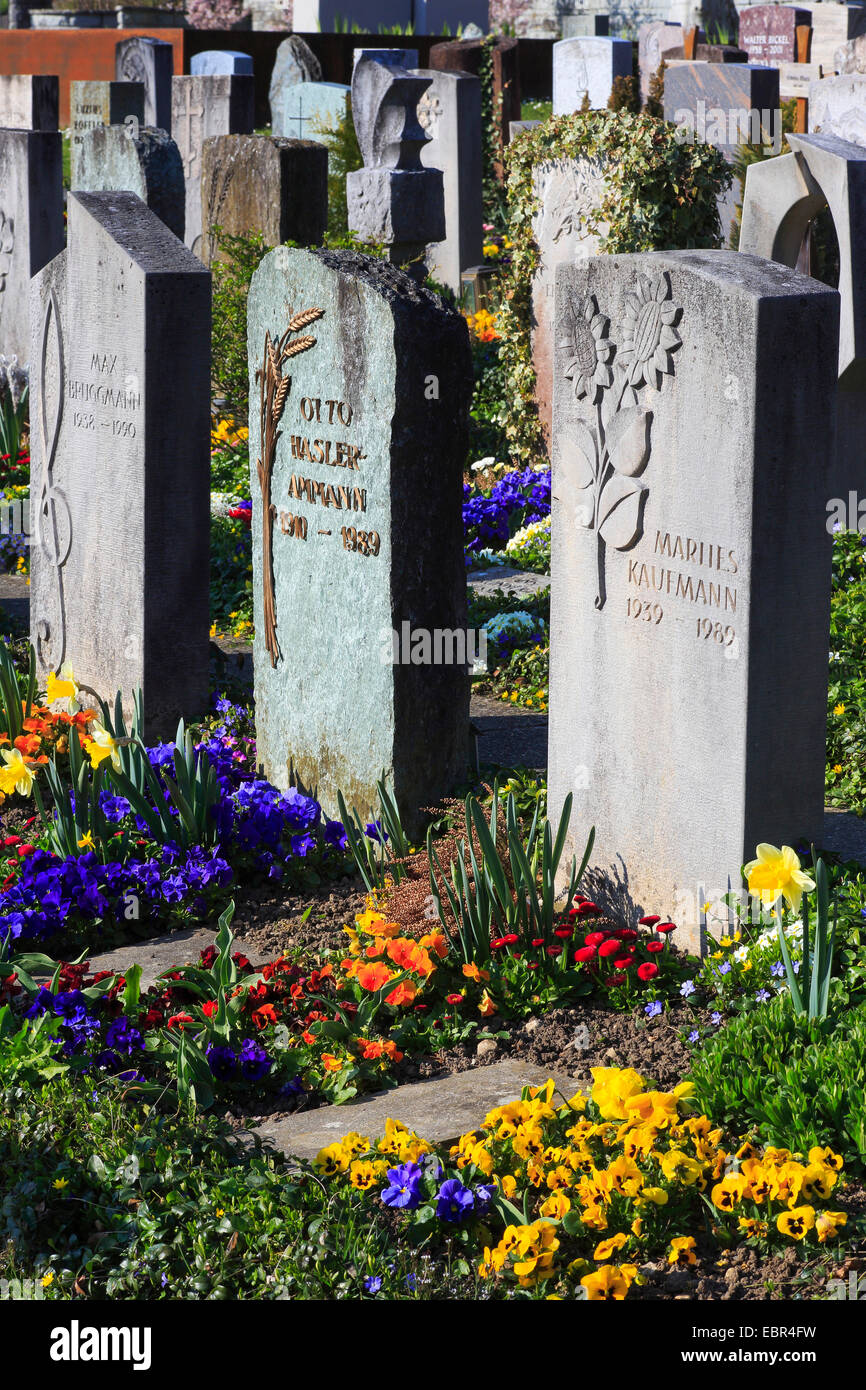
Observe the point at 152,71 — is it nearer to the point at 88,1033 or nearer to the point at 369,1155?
the point at 88,1033

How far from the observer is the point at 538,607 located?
689cm

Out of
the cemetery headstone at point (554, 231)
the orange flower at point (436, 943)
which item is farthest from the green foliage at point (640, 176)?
the orange flower at point (436, 943)

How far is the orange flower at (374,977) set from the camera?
12.5ft

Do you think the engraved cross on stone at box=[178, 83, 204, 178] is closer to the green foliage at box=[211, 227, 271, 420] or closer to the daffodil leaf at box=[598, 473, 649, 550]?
the green foliage at box=[211, 227, 271, 420]

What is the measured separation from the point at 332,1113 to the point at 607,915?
112 cm

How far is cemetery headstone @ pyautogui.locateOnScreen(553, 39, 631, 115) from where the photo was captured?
48.3ft

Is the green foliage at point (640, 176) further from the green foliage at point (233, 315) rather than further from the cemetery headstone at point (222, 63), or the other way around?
the cemetery headstone at point (222, 63)

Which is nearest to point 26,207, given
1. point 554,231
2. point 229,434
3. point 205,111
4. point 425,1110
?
point 229,434

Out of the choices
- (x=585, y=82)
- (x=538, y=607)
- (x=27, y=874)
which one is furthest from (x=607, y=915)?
(x=585, y=82)

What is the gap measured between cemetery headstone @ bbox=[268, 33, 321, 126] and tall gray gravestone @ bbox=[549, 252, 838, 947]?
1444cm

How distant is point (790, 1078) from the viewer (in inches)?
119

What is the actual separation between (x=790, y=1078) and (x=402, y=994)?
107cm

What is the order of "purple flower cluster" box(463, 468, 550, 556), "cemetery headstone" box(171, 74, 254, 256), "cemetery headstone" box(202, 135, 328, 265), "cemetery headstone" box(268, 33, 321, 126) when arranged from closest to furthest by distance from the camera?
"purple flower cluster" box(463, 468, 550, 556) < "cemetery headstone" box(202, 135, 328, 265) < "cemetery headstone" box(171, 74, 254, 256) < "cemetery headstone" box(268, 33, 321, 126)

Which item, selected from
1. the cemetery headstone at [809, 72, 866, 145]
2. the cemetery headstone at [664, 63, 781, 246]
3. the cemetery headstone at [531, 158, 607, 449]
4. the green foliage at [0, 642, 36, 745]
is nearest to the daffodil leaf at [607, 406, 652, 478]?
the green foliage at [0, 642, 36, 745]
